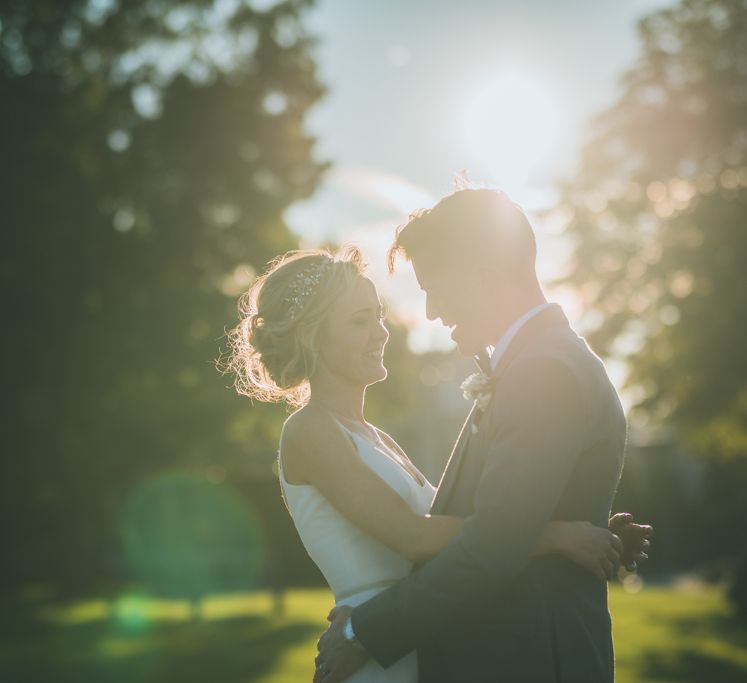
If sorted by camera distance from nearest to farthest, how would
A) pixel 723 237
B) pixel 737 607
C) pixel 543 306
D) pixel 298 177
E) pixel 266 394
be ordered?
pixel 543 306 → pixel 266 394 → pixel 737 607 → pixel 723 237 → pixel 298 177

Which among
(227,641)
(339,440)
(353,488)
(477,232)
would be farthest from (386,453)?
(227,641)

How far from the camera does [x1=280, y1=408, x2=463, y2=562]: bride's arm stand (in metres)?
3.51

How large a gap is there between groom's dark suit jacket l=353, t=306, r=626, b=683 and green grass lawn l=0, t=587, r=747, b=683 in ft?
28.0

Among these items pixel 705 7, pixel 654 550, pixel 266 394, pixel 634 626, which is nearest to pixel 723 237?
pixel 705 7

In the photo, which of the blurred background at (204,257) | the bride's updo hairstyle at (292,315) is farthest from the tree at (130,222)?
the bride's updo hairstyle at (292,315)

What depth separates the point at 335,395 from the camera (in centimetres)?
436

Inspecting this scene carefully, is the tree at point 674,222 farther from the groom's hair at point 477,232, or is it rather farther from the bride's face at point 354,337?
the groom's hair at point 477,232

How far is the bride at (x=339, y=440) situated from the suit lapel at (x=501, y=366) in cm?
11

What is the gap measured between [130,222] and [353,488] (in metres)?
19.7

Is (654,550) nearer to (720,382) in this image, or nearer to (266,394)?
(720,382)

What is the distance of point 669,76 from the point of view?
77.8 feet

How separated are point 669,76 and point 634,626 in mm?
13278

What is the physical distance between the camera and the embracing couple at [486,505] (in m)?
3.05

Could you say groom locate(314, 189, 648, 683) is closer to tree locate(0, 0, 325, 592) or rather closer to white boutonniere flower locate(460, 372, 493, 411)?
white boutonniere flower locate(460, 372, 493, 411)
